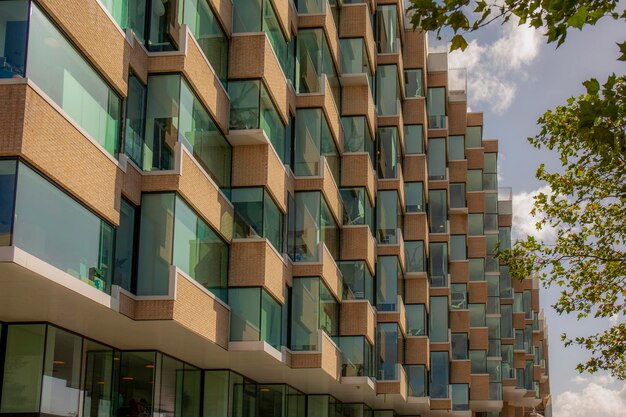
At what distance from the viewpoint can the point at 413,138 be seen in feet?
174

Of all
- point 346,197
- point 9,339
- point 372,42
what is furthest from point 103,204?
point 372,42

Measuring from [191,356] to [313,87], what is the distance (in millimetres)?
11182

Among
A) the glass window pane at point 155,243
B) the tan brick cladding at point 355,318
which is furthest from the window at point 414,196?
the glass window pane at point 155,243

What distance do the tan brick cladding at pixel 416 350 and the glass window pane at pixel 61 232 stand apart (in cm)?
2968

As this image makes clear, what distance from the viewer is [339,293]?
37250mm

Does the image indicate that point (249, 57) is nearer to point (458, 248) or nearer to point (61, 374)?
point (61, 374)

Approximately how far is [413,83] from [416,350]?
13.7 meters

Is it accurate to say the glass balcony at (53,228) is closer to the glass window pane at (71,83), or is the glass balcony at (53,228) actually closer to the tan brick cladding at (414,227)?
the glass window pane at (71,83)

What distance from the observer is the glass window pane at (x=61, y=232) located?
55.7ft

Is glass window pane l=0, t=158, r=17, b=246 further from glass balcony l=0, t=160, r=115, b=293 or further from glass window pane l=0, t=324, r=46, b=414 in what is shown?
glass window pane l=0, t=324, r=46, b=414

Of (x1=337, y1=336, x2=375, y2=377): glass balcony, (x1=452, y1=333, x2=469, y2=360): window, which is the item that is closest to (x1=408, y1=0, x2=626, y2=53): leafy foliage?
(x1=337, y1=336, x2=375, y2=377): glass balcony

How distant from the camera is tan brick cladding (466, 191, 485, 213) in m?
71.0

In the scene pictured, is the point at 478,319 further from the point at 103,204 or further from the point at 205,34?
the point at 103,204

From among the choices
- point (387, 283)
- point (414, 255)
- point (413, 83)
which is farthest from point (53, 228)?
point (413, 83)
